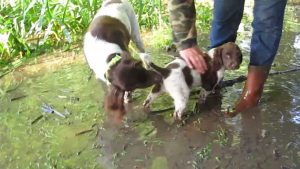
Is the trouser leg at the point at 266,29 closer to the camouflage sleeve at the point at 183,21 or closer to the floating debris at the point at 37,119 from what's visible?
the camouflage sleeve at the point at 183,21

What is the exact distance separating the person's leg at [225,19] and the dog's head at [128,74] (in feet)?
3.01

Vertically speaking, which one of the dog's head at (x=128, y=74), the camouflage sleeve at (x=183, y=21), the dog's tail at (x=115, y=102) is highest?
the camouflage sleeve at (x=183, y=21)

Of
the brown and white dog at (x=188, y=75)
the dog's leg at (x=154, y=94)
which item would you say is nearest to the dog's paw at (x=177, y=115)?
the brown and white dog at (x=188, y=75)

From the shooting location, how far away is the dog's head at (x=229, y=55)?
358cm

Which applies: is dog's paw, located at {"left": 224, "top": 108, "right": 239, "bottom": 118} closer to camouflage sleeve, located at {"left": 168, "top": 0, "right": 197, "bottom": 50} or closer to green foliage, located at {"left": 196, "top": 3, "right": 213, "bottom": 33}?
camouflage sleeve, located at {"left": 168, "top": 0, "right": 197, "bottom": 50}

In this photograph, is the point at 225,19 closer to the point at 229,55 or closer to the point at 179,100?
the point at 229,55


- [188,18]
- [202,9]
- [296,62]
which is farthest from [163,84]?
Answer: [202,9]

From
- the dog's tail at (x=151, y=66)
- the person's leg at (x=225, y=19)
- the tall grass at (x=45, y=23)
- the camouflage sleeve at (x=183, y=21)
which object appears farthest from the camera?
the tall grass at (x=45, y=23)

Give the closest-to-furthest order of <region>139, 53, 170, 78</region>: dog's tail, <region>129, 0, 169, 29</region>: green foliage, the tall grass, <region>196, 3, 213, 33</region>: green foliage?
<region>139, 53, 170, 78</region>: dog's tail → the tall grass → <region>196, 3, 213, 33</region>: green foliage → <region>129, 0, 169, 29</region>: green foliage

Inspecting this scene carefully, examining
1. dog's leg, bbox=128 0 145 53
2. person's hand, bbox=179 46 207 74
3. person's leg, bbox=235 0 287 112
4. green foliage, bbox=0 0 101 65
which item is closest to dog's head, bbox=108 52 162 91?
person's hand, bbox=179 46 207 74

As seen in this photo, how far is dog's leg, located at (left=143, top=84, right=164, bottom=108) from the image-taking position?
3.58 meters

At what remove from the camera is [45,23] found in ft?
18.5

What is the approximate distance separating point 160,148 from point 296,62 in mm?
2043

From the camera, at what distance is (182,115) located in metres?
3.64
